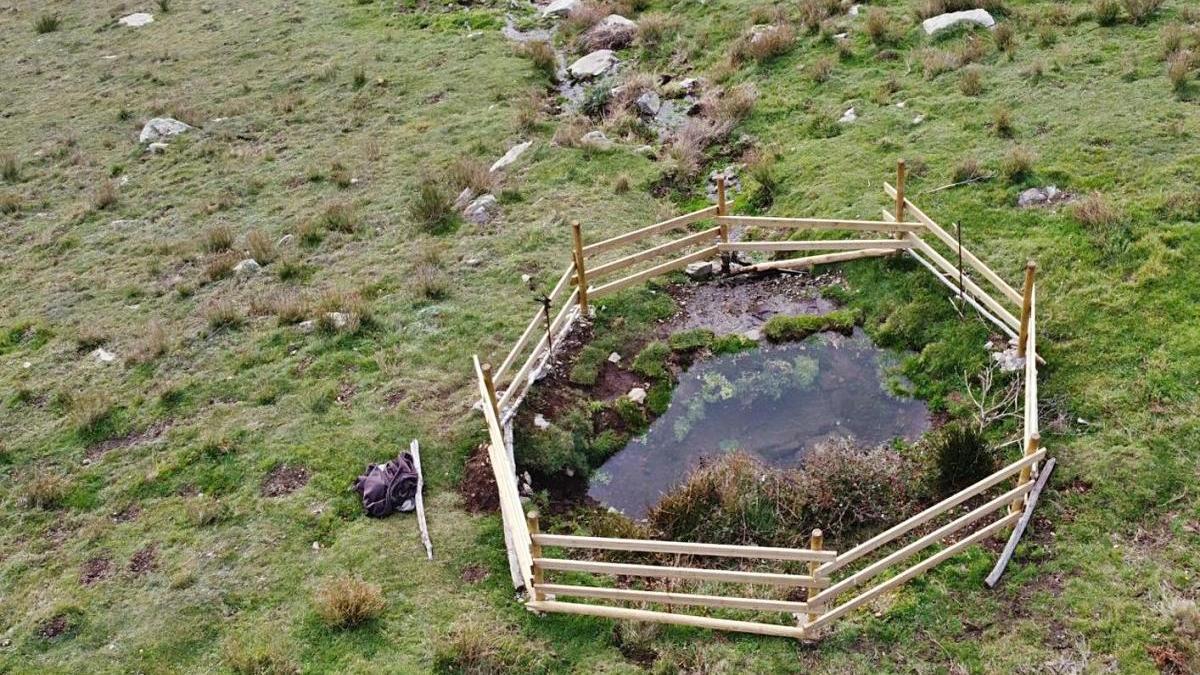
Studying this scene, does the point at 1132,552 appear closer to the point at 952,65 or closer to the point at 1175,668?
the point at 1175,668

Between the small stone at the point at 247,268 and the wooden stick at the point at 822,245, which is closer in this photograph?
the wooden stick at the point at 822,245

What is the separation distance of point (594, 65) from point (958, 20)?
7.65 m

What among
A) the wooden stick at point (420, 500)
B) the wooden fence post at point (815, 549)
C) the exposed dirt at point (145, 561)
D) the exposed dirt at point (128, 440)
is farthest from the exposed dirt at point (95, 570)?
the wooden fence post at point (815, 549)

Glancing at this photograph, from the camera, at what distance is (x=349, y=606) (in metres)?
8.29

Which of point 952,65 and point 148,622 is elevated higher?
point 952,65

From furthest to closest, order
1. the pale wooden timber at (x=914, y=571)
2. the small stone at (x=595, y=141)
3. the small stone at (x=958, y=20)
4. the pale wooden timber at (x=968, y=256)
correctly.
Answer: the small stone at (x=958, y=20) < the small stone at (x=595, y=141) < the pale wooden timber at (x=968, y=256) < the pale wooden timber at (x=914, y=571)

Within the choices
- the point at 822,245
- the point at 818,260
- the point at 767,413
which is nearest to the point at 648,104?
the point at 818,260

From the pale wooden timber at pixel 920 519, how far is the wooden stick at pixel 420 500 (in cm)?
396

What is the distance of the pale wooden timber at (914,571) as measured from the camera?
7.82 meters

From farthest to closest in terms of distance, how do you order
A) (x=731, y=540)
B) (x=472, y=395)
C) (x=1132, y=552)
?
(x=472, y=395) → (x=731, y=540) → (x=1132, y=552)

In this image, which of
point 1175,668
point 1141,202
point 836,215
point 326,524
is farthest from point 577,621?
point 1141,202

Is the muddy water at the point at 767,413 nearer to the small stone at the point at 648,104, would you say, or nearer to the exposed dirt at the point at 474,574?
the exposed dirt at the point at 474,574

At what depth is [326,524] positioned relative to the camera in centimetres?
951

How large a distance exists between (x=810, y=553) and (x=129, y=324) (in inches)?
→ 434
